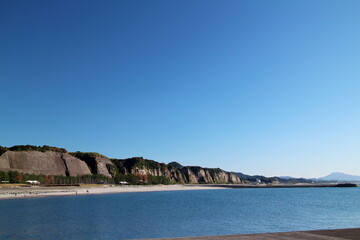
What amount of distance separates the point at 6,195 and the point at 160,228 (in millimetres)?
71336

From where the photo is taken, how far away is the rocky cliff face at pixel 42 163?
134m

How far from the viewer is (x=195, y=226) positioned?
1273 inches

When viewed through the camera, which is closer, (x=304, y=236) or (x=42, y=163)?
(x=304, y=236)

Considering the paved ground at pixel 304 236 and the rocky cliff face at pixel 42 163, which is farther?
the rocky cliff face at pixel 42 163

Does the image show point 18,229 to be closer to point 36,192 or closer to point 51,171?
point 36,192

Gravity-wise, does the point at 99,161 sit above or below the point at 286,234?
above

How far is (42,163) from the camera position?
14962 centimetres

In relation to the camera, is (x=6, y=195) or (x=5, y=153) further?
(x=5, y=153)

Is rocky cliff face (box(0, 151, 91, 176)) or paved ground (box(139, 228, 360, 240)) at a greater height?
rocky cliff face (box(0, 151, 91, 176))

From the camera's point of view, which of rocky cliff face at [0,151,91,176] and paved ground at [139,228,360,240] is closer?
paved ground at [139,228,360,240]

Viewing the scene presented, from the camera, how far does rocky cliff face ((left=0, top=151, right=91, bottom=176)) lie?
134m

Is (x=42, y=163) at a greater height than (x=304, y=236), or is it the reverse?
(x=42, y=163)

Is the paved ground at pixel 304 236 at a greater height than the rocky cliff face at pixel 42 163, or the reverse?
the rocky cliff face at pixel 42 163

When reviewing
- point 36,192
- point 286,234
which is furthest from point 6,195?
point 286,234
